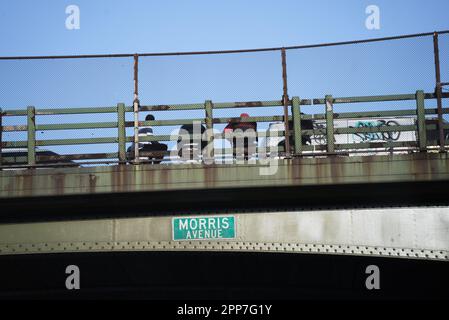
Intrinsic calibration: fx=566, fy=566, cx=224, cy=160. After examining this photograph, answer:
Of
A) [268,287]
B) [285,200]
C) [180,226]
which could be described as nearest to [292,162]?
[285,200]

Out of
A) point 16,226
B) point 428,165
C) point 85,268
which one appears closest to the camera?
point 428,165

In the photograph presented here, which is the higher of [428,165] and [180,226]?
[428,165]

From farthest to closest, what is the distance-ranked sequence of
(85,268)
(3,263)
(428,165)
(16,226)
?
(85,268)
(3,263)
(16,226)
(428,165)

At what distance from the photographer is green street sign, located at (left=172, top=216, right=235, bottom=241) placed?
834cm

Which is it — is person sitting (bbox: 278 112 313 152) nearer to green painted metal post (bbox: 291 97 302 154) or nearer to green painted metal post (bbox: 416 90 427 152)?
green painted metal post (bbox: 291 97 302 154)

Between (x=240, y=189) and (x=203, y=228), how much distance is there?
0.84 meters

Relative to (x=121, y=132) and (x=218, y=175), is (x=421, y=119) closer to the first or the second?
(x=218, y=175)

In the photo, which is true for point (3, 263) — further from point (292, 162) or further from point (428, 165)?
point (428, 165)

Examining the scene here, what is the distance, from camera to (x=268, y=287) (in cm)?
1276

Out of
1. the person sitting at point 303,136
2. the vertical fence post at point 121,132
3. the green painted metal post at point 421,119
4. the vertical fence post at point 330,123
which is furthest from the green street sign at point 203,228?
the green painted metal post at point 421,119

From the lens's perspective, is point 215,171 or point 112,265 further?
point 112,265

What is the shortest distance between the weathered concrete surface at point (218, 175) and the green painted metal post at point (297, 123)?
50cm

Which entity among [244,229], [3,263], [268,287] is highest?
[244,229]

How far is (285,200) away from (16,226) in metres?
4.10
